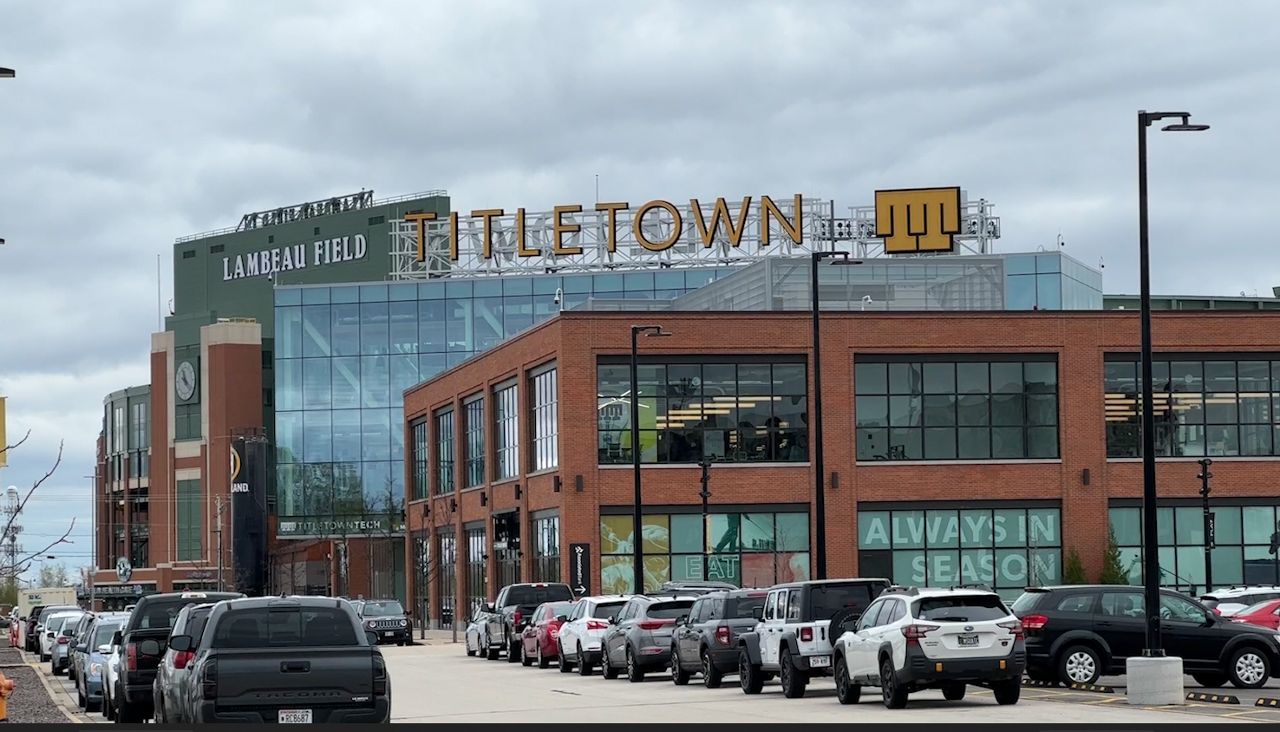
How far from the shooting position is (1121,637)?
32156 millimetres

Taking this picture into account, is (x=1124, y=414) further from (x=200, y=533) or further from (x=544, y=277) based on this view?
(x=200, y=533)

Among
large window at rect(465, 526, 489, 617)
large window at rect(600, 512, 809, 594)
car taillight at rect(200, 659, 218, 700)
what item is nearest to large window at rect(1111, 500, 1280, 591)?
large window at rect(600, 512, 809, 594)

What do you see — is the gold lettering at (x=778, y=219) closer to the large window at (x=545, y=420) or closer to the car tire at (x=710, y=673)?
the large window at (x=545, y=420)

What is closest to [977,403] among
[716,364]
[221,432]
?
[716,364]

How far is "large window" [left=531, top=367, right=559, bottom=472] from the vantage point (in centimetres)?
6769

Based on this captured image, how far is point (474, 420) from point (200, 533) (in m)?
60.9

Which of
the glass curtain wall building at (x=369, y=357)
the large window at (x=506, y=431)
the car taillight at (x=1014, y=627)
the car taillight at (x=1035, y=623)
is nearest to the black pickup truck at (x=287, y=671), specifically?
the car taillight at (x=1014, y=627)

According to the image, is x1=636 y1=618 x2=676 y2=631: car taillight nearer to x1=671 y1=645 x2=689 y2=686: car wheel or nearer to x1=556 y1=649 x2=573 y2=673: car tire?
x1=671 y1=645 x2=689 y2=686: car wheel

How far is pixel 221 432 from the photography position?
431 ft

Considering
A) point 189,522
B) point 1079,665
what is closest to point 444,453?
point 189,522

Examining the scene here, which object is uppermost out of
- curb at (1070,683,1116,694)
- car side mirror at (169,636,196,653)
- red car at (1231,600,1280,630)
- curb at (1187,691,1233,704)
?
car side mirror at (169,636,196,653)

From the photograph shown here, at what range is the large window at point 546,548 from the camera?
221 feet

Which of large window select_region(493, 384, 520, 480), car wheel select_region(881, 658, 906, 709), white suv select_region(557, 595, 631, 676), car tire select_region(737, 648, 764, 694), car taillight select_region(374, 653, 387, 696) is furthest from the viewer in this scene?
large window select_region(493, 384, 520, 480)

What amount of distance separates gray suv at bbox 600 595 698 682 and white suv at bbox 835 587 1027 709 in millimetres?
10642
